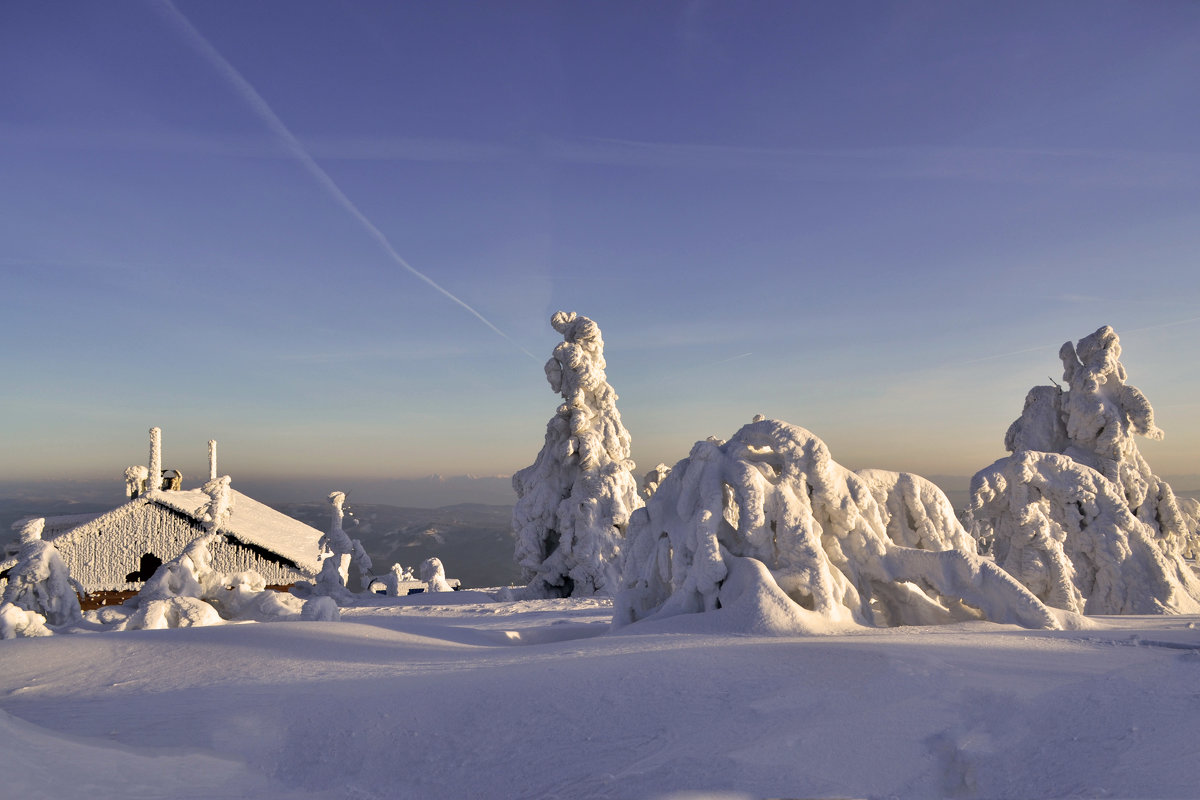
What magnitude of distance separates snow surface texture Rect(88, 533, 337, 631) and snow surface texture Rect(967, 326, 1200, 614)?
36.5 feet

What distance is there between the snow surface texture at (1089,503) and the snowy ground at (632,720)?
4856 mm

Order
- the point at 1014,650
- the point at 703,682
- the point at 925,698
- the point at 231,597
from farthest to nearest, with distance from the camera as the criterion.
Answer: the point at 231,597, the point at 1014,650, the point at 703,682, the point at 925,698

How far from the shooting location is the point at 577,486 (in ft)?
67.2

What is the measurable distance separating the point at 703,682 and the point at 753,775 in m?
1.32

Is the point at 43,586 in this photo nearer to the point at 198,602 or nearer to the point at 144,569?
the point at 198,602

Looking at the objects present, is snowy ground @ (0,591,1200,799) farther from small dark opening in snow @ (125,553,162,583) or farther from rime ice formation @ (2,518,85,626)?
small dark opening in snow @ (125,553,162,583)

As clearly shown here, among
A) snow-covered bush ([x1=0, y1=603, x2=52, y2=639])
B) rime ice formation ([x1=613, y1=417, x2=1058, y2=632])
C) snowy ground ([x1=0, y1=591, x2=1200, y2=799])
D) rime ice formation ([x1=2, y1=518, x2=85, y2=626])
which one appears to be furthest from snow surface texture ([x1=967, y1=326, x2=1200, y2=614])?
rime ice formation ([x1=2, y1=518, x2=85, y2=626])

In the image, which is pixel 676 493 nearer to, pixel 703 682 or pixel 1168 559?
pixel 703 682

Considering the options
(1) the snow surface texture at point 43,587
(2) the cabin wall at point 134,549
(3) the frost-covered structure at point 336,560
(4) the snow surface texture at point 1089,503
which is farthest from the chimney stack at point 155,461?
(4) the snow surface texture at point 1089,503

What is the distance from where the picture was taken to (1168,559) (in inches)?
480

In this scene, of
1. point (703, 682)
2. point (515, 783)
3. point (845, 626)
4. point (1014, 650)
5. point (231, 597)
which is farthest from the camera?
point (231, 597)

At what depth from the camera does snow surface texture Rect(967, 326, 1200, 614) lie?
1105 cm

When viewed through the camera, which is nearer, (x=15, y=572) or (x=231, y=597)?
(x=15, y=572)

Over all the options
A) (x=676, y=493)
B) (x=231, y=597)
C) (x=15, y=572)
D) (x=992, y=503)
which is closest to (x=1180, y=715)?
(x=676, y=493)
